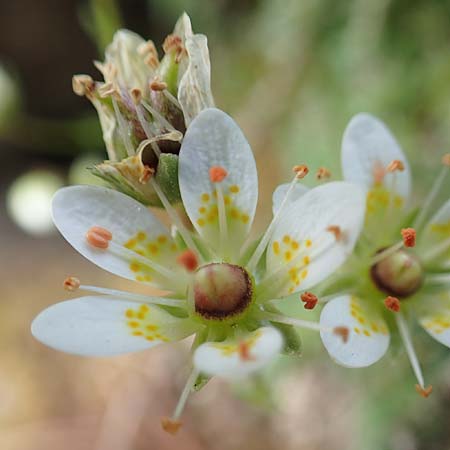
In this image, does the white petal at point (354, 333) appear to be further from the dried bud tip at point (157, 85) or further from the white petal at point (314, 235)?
the dried bud tip at point (157, 85)

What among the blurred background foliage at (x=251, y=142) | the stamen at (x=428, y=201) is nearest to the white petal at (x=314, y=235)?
the stamen at (x=428, y=201)

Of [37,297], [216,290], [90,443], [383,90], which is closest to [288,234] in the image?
[216,290]

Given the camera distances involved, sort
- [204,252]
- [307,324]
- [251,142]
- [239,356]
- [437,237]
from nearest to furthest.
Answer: [239,356] < [307,324] < [204,252] < [437,237] < [251,142]

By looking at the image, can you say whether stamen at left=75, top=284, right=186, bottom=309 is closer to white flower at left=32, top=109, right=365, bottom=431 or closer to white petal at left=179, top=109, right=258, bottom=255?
white flower at left=32, top=109, right=365, bottom=431

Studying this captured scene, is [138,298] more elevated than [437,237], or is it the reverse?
[138,298]

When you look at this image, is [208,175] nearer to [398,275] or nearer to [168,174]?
[168,174]

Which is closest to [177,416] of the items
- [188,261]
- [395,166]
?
[188,261]
